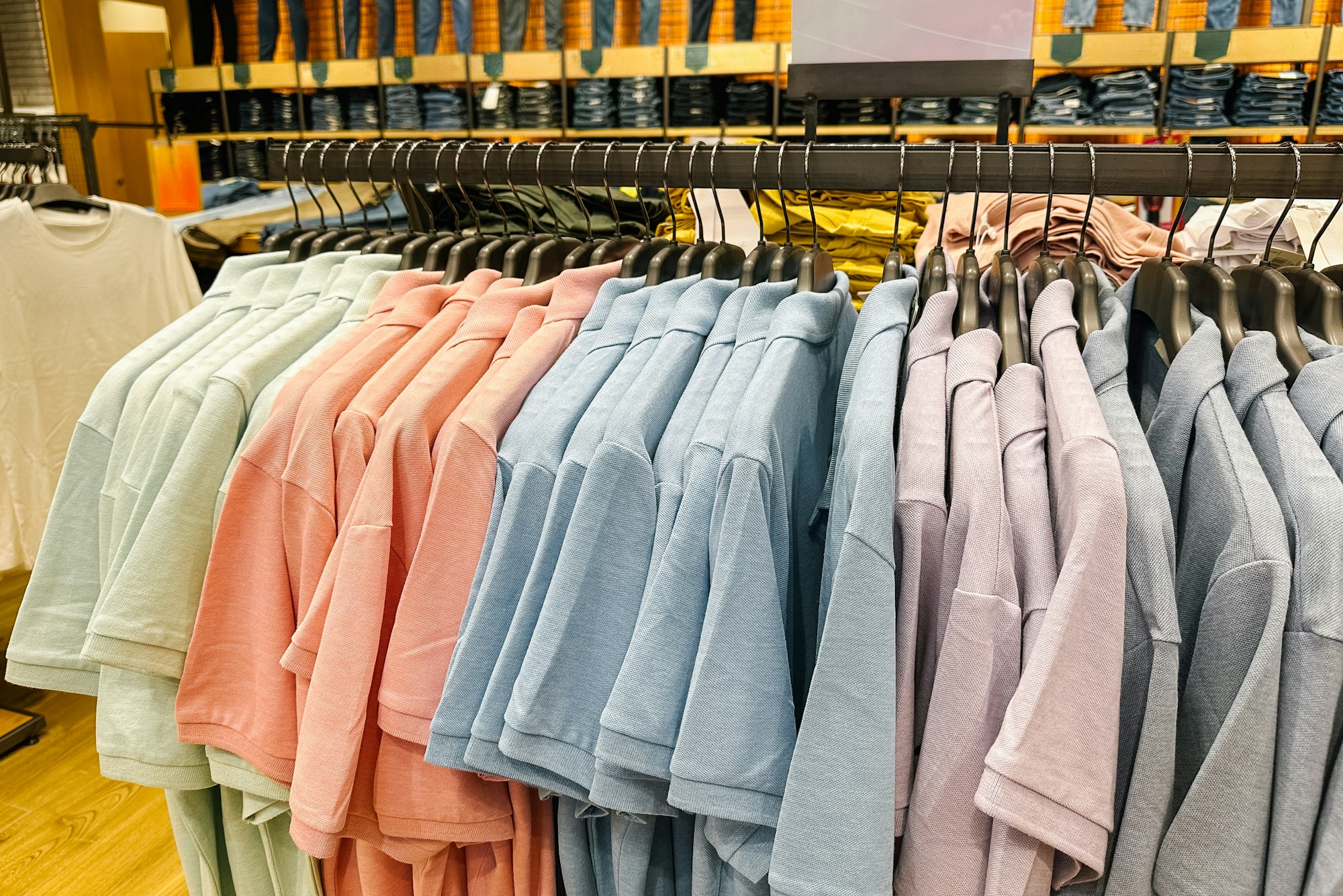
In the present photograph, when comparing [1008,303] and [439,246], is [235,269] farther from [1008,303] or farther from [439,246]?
[1008,303]

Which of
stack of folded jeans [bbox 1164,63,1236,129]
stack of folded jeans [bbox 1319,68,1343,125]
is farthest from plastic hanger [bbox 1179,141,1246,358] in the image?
stack of folded jeans [bbox 1319,68,1343,125]

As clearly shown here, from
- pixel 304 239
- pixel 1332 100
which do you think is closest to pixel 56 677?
pixel 304 239

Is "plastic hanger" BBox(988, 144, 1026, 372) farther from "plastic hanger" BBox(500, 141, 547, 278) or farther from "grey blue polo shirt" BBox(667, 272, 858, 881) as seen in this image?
"plastic hanger" BBox(500, 141, 547, 278)

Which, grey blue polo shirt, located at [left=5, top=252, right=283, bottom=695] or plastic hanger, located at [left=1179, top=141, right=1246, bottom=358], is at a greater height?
plastic hanger, located at [left=1179, top=141, right=1246, bottom=358]

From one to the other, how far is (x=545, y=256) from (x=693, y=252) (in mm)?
206

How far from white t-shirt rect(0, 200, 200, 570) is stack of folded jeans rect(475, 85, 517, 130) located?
282cm

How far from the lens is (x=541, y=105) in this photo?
16.5 ft

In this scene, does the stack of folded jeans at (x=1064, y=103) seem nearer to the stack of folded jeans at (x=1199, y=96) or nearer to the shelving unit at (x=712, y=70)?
the shelving unit at (x=712, y=70)

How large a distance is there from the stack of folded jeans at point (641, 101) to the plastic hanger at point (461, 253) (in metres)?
3.78

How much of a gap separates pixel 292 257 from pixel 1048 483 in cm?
113

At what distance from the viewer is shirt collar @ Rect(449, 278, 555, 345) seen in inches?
40.9

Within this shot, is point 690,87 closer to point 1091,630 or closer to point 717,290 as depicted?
point 717,290

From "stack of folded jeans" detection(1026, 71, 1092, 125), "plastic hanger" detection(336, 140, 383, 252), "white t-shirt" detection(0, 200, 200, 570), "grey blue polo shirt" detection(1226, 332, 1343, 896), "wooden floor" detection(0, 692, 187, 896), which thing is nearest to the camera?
"grey blue polo shirt" detection(1226, 332, 1343, 896)

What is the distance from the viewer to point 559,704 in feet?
2.61
